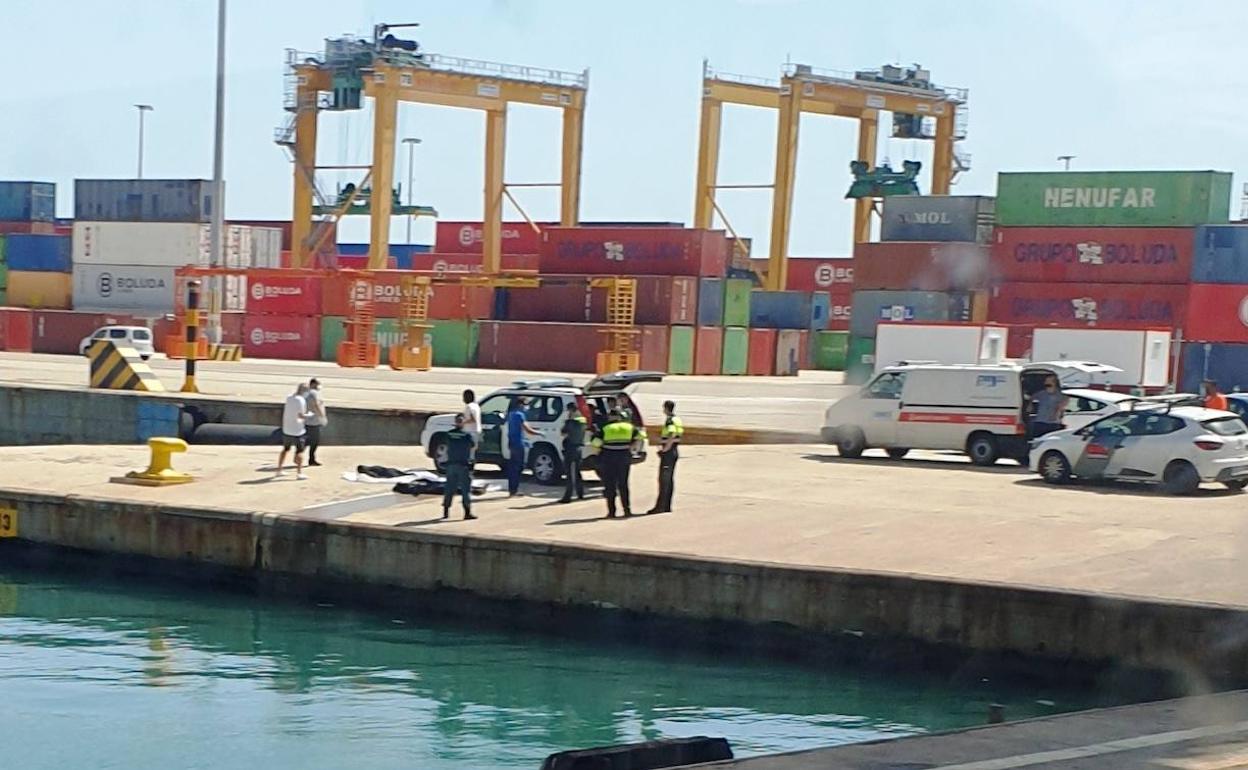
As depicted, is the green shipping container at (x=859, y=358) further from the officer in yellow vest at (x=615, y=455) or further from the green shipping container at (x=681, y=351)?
the officer in yellow vest at (x=615, y=455)

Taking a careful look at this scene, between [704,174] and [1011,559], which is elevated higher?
[704,174]

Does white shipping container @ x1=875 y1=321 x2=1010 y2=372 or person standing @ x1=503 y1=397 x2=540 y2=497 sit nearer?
person standing @ x1=503 y1=397 x2=540 y2=497

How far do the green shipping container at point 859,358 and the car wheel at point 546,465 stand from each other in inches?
1170

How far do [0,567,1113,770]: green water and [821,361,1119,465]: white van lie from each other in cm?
1142

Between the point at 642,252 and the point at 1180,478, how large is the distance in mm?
45741

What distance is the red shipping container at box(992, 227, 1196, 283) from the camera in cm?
5816

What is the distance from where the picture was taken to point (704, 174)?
3273 inches

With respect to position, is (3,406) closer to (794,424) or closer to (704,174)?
(794,424)

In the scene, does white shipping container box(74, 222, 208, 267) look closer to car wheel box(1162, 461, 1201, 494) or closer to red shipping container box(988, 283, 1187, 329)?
red shipping container box(988, 283, 1187, 329)

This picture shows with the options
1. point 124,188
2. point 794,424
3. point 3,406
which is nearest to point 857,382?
point 794,424

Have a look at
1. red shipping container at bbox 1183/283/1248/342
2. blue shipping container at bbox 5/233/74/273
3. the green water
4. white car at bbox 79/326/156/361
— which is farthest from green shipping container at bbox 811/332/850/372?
the green water

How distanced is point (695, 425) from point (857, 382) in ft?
63.6

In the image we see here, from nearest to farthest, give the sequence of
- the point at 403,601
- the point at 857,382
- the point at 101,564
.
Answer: the point at 403,601 < the point at 101,564 < the point at 857,382

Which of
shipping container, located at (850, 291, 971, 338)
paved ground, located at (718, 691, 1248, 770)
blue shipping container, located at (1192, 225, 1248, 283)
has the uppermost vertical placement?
blue shipping container, located at (1192, 225, 1248, 283)
